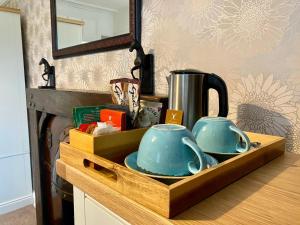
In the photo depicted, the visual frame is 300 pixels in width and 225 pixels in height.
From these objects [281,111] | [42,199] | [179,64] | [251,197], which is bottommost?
[42,199]

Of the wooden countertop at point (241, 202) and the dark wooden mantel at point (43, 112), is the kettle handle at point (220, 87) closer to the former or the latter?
the wooden countertop at point (241, 202)

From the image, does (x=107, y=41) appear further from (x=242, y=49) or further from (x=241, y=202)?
(x=241, y=202)

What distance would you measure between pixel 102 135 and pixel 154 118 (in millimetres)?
209

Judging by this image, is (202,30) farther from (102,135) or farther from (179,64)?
(102,135)

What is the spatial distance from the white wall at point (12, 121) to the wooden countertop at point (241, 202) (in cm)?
197

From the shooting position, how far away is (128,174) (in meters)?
0.39

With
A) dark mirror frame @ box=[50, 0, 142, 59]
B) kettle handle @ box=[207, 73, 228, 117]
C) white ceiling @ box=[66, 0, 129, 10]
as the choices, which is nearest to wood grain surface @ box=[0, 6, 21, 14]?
dark mirror frame @ box=[50, 0, 142, 59]

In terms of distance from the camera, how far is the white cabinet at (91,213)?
17.3 inches

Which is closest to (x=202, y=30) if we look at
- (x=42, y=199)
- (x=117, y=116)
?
(x=117, y=116)

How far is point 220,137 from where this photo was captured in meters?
0.50

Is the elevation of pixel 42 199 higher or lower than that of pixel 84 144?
lower

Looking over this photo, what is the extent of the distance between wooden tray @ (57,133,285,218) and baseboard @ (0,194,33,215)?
7.01 feet

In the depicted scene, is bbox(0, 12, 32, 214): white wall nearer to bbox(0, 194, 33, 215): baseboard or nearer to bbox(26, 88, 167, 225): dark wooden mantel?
bbox(0, 194, 33, 215): baseboard

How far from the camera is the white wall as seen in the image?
82.0 inches
